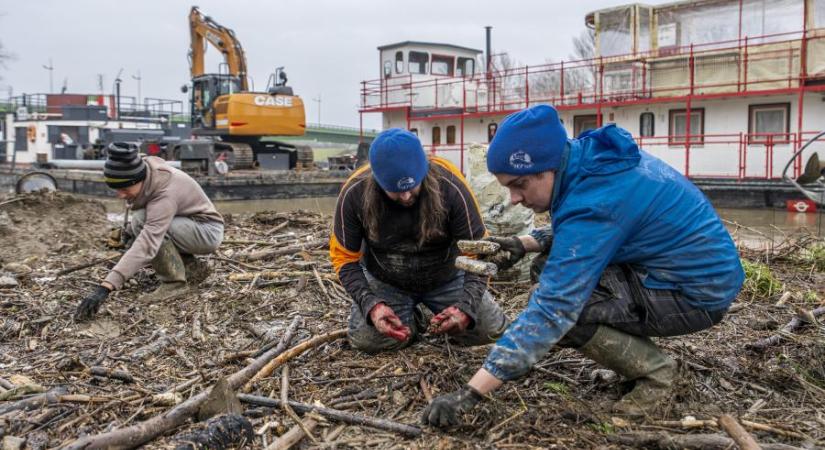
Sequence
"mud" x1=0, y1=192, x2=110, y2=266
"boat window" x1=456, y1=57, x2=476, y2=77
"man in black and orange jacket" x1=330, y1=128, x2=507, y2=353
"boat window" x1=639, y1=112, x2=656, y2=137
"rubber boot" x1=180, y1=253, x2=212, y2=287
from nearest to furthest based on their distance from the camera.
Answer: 1. "man in black and orange jacket" x1=330, y1=128, x2=507, y2=353
2. "rubber boot" x1=180, y1=253, x2=212, y2=287
3. "mud" x1=0, y1=192, x2=110, y2=266
4. "boat window" x1=639, y1=112, x2=656, y2=137
5. "boat window" x1=456, y1=57, x2=476, y2=77

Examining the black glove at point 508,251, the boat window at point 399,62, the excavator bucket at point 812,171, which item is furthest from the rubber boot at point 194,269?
the boat window at point 399,62

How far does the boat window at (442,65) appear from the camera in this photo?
25.5 meters

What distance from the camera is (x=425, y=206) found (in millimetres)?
3734

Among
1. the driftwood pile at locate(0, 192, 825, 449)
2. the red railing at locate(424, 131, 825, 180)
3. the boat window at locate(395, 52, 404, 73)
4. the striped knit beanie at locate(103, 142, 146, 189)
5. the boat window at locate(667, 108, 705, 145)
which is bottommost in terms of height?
the driftwood pile at locate(0, 192, 825, 449)

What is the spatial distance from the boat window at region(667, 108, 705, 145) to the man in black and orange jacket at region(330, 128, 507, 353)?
48.5 feet

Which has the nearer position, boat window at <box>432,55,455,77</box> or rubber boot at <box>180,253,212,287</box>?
rubber boot at <box>180,253,212,287</box>

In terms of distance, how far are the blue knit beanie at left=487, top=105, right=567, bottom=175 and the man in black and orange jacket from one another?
0.74 m

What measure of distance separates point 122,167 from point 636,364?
3593 millimetres

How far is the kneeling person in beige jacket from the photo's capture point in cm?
486

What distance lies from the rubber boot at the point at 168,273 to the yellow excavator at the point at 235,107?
16.1 meters

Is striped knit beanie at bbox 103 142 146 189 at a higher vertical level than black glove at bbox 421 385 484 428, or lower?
higher

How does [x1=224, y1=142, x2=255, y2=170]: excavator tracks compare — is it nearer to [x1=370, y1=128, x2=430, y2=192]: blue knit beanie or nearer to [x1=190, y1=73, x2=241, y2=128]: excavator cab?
[x1=190, y1=73, x2=241, y2=128]: excavator cab

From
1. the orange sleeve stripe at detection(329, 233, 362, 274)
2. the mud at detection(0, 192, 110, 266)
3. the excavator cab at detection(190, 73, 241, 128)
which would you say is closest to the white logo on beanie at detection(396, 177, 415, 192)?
the orange sleeve stripe at detection(329, 233, 362, 274)

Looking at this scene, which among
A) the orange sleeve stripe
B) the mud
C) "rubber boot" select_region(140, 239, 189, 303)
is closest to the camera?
the orange sleeve stripe
